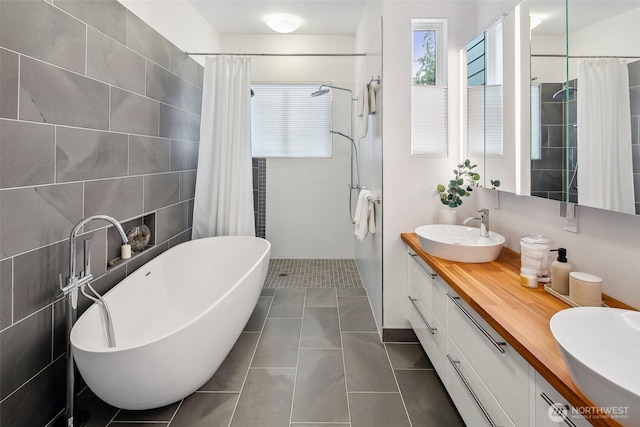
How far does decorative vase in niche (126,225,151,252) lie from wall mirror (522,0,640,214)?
8.44ft

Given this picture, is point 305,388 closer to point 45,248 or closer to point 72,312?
point 72,312

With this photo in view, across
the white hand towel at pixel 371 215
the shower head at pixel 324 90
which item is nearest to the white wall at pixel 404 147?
the white hand towel at pixel 371 215

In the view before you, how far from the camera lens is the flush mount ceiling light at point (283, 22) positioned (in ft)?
12.3

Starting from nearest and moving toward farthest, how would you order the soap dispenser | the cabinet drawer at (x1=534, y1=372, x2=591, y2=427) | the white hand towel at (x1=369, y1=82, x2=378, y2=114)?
the cabinet drawer at (x1=534, y1=372, x2=591, y2=427)
the soap dispenser
the white hand towel at (x1=369, y1=82, x2=378, y2=114)

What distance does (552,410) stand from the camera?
0.94 m

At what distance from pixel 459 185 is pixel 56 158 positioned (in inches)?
93.1

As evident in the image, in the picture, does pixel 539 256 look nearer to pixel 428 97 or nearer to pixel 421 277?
pixel 421 277

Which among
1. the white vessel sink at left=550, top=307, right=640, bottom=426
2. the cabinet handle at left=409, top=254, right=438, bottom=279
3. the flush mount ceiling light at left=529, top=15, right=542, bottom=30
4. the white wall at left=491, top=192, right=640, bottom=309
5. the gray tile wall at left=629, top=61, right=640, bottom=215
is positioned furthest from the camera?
the cabinet handle at left=409, top=254, right=438, bottom=279

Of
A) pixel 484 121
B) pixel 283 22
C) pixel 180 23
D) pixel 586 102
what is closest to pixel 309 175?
pixel 283 22

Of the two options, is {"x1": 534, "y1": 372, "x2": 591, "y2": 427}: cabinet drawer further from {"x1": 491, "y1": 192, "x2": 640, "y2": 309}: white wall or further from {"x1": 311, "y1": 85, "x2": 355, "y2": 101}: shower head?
{"x1": 311, "y1": 85, "x2": 355, "y2": 101}: shower head

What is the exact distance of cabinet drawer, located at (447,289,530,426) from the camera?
109 cm

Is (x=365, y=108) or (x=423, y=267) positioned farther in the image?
(x=365, y=108)

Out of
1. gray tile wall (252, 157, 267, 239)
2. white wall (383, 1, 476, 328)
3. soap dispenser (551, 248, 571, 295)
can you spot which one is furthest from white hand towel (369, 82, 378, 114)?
gray tile wall (252, 157, 267, 239)

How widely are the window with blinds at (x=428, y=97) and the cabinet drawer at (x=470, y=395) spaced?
4.60 feet
